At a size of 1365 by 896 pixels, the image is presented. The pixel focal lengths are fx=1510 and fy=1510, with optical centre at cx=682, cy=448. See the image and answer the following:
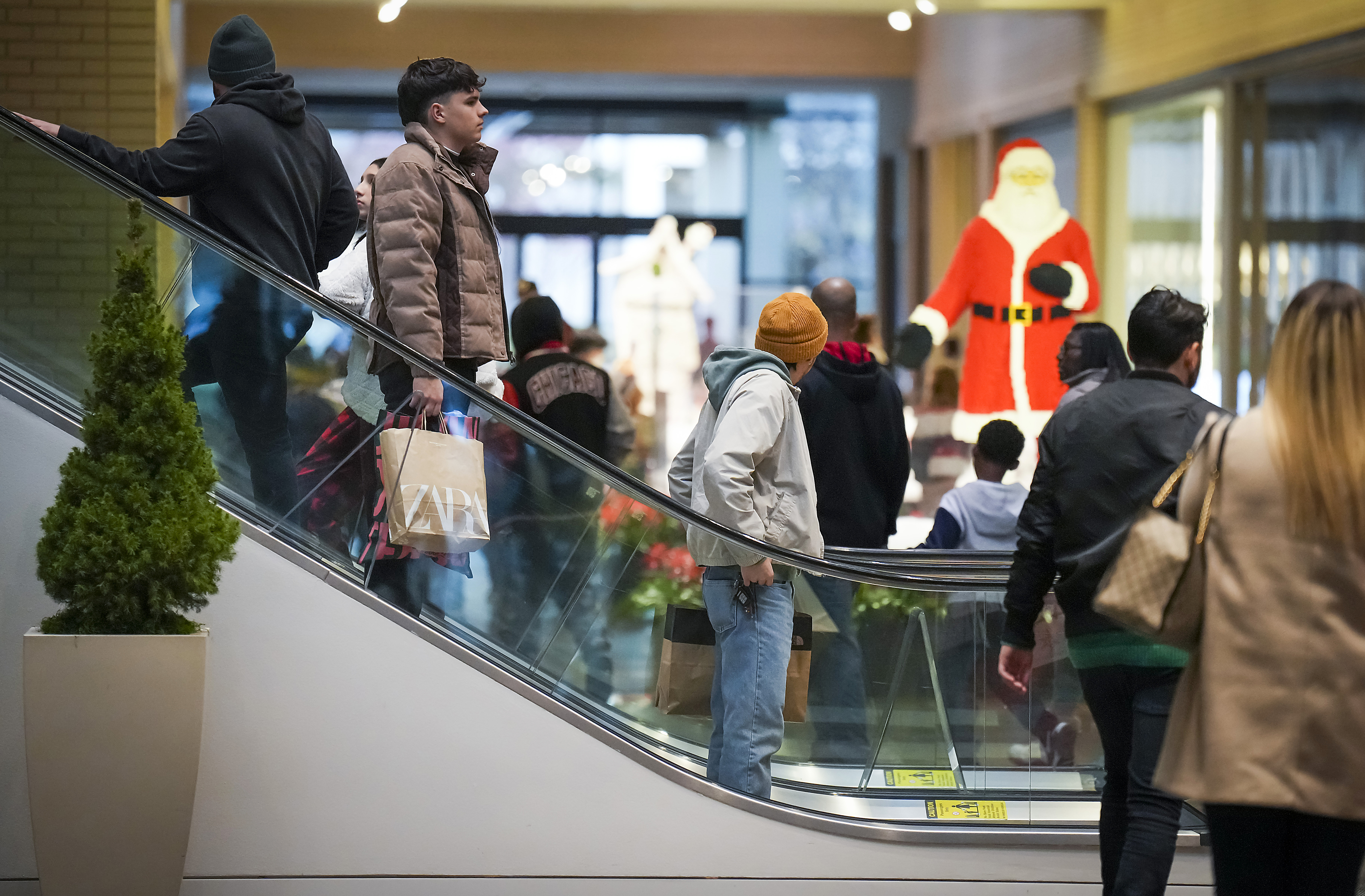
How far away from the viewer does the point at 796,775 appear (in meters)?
4.65

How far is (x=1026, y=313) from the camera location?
777cm

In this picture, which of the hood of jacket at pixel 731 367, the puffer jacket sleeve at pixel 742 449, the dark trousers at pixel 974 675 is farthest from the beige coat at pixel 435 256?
the dark trousers at pixel 974 675

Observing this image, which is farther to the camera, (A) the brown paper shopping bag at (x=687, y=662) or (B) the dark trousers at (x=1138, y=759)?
(A) the brown paper shopping bag at (x=687, y=662)

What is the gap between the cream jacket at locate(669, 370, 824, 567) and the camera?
13.2ft

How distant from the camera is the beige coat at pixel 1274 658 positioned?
2.61 m

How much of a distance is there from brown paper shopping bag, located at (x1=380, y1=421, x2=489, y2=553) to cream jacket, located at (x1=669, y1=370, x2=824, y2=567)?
2.04 ft

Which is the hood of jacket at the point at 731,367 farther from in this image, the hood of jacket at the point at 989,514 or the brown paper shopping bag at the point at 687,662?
the hood of jacket at the point at 989,514

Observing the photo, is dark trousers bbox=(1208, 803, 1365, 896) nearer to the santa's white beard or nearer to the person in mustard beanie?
the person in mustard beanie

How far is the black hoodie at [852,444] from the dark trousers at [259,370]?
1930 mm

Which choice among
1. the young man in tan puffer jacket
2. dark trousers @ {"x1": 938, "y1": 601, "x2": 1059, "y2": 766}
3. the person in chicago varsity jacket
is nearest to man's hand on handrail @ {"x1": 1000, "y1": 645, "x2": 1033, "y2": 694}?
dark trousers @ {"x1": 938, "y1": 601, "x2": 1059, "y2": 766}

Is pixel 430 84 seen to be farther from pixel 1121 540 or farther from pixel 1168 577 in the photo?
pixel 1168 577

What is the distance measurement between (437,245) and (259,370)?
61 cm

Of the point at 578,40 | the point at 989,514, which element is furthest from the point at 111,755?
the point at 578,40

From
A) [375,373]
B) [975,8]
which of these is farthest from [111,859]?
[975,8]
